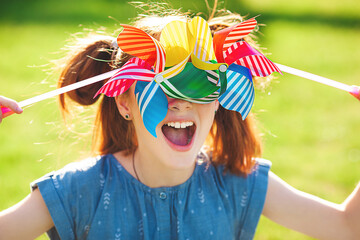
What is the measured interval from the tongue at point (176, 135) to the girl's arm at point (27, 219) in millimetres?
645

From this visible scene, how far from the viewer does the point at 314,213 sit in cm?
233

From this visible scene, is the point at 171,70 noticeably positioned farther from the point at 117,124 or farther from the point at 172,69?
the point at 117,124

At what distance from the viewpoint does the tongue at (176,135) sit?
2.20 m

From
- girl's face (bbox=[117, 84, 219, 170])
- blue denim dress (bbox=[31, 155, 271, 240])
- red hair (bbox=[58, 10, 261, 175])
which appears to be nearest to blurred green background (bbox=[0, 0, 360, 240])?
red hair (bbox=[58, 10, 261, 175])

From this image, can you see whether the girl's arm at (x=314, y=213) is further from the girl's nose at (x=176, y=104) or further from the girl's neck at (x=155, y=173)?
the girl's nose at (x=176, y=104)

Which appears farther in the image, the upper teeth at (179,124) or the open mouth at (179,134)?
the open mouth at (179,134)

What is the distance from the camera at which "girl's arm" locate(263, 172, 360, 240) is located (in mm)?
2290

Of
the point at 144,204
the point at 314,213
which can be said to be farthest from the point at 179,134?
the point at 314,213

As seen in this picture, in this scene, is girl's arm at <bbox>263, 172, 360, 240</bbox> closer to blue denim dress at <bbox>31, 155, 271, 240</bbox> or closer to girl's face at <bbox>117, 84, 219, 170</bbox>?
A: blue denim dress at <bbox>31, 155, 271, 240</bbox>

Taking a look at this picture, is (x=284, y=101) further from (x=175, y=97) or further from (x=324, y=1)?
(x=324, y=1)

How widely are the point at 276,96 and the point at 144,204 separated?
13.6 feet

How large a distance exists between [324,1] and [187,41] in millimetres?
10413

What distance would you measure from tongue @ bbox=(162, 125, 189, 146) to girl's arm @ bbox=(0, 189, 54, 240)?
645mm

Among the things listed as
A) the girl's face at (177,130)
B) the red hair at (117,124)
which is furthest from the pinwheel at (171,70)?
the red hair at (117,124)
